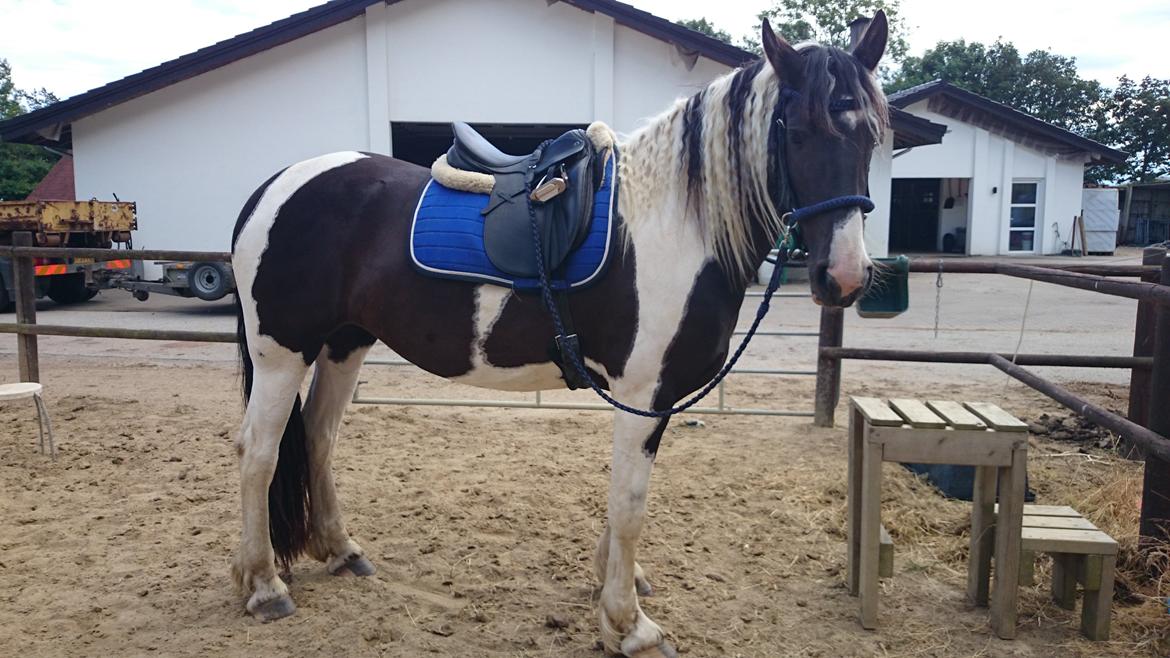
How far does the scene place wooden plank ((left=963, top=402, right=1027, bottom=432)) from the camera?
246 cm

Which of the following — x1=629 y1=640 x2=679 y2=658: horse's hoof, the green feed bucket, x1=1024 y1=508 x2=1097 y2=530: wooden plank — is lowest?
x1=629 y1=640 x2=679 y2=658: horse's hoof

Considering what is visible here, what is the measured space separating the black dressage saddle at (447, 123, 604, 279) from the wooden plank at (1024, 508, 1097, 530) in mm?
1876

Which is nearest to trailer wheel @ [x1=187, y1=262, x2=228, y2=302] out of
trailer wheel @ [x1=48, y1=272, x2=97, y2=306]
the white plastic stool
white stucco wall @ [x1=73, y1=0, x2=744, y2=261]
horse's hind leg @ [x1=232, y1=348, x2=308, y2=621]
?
white stucco wall @ [x1=73, y1=0, x2=744, y2=261]

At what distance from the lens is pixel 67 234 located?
1112 centimetres

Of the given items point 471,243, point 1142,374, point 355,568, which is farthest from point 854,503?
point 1142,374

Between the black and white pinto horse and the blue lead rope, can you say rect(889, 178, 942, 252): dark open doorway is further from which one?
the blue lead rope

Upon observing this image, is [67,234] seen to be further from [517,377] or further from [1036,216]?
[1036,216]

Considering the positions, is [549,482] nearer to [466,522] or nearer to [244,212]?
[466,522]

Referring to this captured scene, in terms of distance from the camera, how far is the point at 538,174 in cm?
246

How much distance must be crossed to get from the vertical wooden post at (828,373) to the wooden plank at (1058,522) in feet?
7.21

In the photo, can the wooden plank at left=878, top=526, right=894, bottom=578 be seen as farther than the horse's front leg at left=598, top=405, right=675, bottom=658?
Yes

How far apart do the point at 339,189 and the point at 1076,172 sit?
22.1m

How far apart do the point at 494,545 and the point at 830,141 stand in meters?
2.14

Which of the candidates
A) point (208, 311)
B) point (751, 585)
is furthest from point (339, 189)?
point (208, 311)
